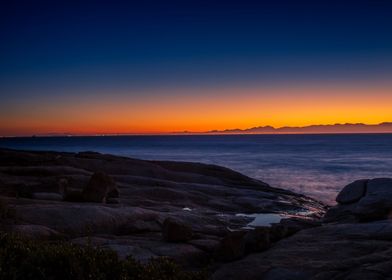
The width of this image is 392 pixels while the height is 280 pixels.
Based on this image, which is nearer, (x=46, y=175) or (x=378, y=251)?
(x=378, y=251)

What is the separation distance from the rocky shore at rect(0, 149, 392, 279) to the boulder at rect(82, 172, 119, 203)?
0.05 m

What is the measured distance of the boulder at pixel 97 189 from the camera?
70.8 feet

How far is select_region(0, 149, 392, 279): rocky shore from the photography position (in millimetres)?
11516

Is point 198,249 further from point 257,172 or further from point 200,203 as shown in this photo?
point 257,172

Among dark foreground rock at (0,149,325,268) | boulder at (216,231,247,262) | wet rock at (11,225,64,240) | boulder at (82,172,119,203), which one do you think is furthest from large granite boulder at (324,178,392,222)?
wet rock at (11,225,64,240)

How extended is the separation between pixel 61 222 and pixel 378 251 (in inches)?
449

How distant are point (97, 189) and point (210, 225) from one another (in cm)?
622

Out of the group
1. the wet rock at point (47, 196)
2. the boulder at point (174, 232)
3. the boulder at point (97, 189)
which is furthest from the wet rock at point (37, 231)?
the wet rock at point (47, 196)

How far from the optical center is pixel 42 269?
774 cm

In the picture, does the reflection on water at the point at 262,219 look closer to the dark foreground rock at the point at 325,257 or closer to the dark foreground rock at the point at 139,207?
the dark foreground rock at the point at 139,207

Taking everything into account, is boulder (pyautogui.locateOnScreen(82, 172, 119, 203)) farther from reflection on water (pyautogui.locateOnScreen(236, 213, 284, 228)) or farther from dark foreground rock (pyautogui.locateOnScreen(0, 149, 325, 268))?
reflection on water (pyautogui.locateOnScreen(236, 213, 284, 228))

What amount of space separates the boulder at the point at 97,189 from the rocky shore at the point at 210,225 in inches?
2.0

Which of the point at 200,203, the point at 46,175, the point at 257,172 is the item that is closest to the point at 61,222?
the point at 200,203

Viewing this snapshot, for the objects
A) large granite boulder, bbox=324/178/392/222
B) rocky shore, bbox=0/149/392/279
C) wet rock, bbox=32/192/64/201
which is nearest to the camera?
rocky shore, bbox=0/149/392/279
